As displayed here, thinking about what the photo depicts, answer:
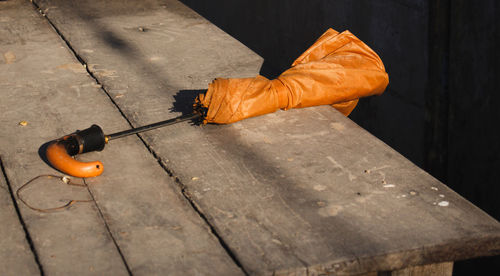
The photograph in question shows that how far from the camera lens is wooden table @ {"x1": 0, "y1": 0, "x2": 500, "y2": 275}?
2057 millimetres

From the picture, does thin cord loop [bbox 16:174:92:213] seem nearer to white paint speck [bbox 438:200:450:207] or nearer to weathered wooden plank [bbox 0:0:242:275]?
weathered wooden plank [bbox 0:0:242:275]

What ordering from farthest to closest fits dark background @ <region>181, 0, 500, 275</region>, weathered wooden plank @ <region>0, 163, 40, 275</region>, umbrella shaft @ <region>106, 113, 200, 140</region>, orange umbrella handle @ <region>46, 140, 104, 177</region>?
dark background @ <region>181, 0, 500, 275</region> → umbrella shaft @ <region>106, 113, 200, 140</region> → orange umbrella handle @ <region>46, 140, 104, 177</region> → weathered wooden plank @ <region>0, 163, 40, 275</region>

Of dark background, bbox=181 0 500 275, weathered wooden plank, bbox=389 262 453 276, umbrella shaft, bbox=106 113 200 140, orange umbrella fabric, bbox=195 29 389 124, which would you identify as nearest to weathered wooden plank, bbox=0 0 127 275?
umbrella shaft, bbox=106 113 200 140

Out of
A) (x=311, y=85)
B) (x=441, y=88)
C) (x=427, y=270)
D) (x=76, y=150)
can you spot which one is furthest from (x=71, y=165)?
(x=441, y=88)

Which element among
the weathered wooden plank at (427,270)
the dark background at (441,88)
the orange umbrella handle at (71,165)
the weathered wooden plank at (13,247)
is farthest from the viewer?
the dark background at (441,88)

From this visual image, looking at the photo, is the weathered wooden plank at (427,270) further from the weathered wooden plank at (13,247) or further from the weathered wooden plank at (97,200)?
the weathered wooden plank at (13,247)

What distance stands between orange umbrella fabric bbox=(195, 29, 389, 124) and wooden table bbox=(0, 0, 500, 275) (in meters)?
0.07

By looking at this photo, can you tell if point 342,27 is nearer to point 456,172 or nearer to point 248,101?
point 456,172

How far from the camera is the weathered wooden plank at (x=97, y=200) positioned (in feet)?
6.69

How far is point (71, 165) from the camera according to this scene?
244cm

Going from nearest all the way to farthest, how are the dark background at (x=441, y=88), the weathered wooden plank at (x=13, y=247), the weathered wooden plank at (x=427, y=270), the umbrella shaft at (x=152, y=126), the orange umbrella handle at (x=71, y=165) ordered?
the weathered wooden plank at (x=13, y=247)
the weathered wooden plank at (x=427, y=270)
the orange umbrella handle at (x=71, y=165)
the umbrella shaft at (x=152, y=126)
the dark background at (x=441, y=88)

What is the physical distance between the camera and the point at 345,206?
7.47 ft

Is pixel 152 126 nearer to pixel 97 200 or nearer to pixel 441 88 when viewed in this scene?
pixel 97 200

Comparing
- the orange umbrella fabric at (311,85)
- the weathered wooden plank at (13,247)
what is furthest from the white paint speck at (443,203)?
the weathered wooden plank at (13,247)
